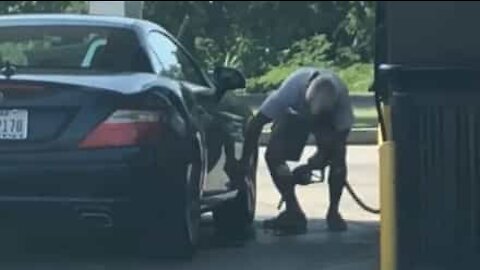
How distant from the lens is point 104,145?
6688 millimetres

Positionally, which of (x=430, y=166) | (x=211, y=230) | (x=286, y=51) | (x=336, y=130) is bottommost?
(x=286, y=51)

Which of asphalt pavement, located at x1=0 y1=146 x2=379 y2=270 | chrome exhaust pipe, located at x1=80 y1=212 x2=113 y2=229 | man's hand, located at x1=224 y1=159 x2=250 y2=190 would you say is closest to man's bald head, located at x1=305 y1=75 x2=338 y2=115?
man's hand, located at x1=224 y1=159 x2=250 y2=190

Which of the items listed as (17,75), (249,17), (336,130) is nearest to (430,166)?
(17,75)

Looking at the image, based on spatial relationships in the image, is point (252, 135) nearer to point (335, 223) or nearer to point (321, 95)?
point (321, 95)

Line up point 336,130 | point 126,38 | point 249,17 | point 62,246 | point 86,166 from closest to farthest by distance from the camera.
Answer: point 86,166 < point 126,38 < point 62,246 < point 336,130 < point 249,17

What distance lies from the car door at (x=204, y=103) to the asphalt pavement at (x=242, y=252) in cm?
43

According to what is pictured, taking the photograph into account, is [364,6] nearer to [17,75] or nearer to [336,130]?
[336,130]

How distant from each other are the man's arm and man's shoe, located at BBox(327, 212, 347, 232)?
2.47ft

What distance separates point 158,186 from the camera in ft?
22.3

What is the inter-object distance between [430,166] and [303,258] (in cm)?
227

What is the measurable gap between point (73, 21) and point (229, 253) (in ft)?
5.51

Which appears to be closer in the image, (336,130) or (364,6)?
(336,130)

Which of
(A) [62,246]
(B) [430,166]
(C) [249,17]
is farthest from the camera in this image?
(C) [249,17]

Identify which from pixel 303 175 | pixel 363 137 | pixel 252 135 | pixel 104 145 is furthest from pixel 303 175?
pixel 363 137
